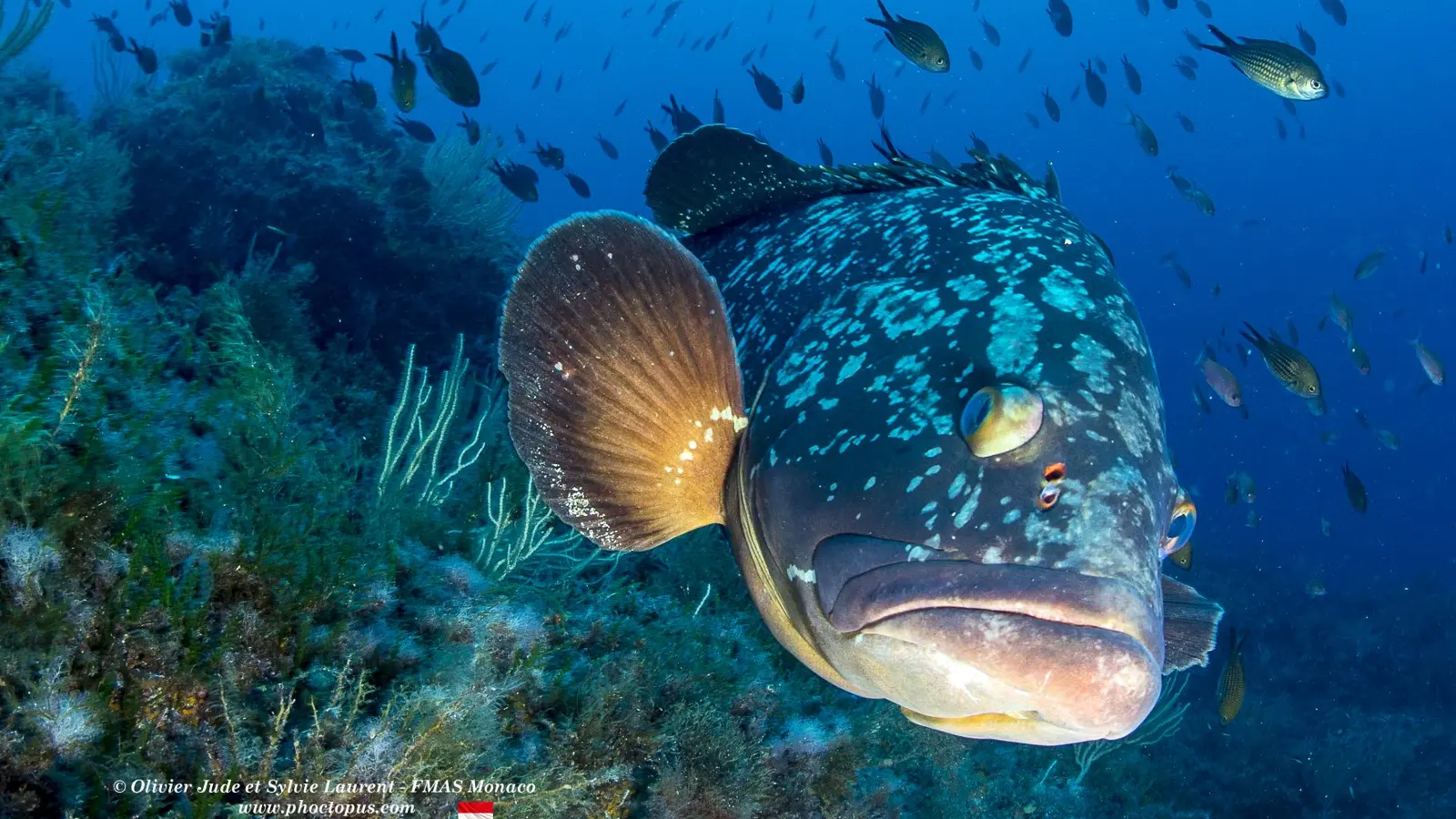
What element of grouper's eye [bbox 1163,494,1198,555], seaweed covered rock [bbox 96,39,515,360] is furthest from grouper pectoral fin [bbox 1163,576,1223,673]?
seaweed covered rock [bbox 96,39,515,360]

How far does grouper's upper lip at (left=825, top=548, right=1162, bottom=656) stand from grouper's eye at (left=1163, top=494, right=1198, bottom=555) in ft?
1.89

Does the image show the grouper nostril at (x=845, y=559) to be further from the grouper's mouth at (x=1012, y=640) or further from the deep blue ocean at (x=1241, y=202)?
the deep blue ocean at (x=1241, y=202)

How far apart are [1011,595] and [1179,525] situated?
3.29ft

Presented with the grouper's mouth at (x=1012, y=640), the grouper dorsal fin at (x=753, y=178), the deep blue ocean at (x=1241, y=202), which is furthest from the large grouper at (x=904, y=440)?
the deep blue ocean at (x=1241, y=202)

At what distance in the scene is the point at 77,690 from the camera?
1.96m

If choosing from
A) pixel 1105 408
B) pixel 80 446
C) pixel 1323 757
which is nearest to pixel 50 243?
pixel 80 446

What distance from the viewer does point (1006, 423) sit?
2.04 m

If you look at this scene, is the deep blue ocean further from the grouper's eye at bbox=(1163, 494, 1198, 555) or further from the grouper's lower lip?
the grouper's lower lip

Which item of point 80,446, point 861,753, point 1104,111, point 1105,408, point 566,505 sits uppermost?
point 1105,408

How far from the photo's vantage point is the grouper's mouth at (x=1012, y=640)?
1832 mm

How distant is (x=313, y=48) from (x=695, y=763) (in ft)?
43.3

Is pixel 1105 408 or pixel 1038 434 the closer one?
Answer: pixel 1038 434

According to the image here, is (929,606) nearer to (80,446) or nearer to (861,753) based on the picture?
(861,753)

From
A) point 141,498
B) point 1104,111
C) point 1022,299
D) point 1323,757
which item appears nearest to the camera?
point 141,498
